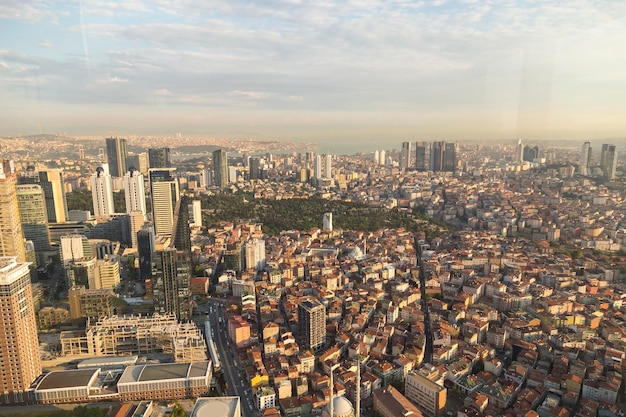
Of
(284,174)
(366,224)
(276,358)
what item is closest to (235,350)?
(276,358)

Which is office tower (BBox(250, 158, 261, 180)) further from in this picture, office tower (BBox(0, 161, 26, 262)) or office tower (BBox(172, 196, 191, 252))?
office tower (BBox(0, 161, 26, 262))

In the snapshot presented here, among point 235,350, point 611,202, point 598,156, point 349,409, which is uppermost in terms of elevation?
point 598,156

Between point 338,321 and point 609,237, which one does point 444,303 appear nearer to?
point 338,321

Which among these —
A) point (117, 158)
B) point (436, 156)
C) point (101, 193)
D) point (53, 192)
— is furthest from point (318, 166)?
point (53, 192)

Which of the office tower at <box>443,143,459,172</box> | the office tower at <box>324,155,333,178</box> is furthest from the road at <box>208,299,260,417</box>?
the office tower at <box>324,155,333,178</box>

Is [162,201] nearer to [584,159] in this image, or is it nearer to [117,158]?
[117,158]

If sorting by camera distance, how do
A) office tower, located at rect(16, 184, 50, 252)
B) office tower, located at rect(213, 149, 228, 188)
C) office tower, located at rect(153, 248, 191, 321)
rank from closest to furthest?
office tower, located at rect(153, 248, 191, 321) < office tower, located at rect(16, 184, 50, 252) < office tower, located at rect(213, 149, 228, 188)
